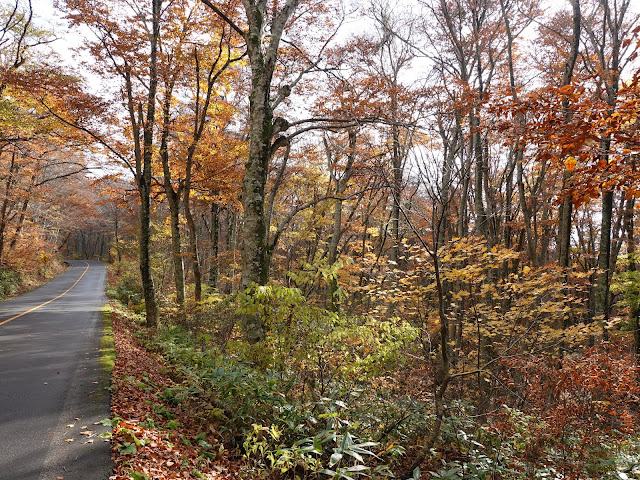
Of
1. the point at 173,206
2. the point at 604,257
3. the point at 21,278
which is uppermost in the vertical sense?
the point at 173,206

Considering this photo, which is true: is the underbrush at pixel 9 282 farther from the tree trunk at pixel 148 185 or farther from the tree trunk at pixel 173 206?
the tree trunk at pixel 148 185

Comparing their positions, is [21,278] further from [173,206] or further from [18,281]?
[173,206]

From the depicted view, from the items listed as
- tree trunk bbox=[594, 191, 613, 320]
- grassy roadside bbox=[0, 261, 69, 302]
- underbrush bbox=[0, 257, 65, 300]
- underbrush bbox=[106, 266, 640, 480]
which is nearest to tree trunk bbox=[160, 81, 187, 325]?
underbrush bbox=[106, 266, 640, 480]

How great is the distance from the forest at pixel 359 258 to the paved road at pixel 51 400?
0.37m

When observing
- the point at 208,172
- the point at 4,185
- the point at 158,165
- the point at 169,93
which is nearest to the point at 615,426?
the point at 208,172

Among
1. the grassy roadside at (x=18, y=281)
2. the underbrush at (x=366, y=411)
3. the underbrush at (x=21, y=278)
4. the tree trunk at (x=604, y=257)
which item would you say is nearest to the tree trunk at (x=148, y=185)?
the underbrush at (x=366, y=411)

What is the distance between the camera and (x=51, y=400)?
212 inches

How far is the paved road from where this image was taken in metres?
3.77

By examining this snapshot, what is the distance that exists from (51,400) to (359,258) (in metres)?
9.14

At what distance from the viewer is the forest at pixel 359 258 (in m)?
4.46

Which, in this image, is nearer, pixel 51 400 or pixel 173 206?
pixel 51 400

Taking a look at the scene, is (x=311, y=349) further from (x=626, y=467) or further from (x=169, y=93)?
(x=169, y=93)

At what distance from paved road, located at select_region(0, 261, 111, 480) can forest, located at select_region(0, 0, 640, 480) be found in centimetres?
37

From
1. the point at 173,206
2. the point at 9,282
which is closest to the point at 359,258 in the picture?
the point at 173,206
